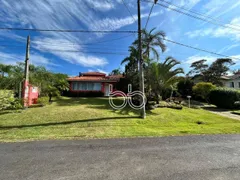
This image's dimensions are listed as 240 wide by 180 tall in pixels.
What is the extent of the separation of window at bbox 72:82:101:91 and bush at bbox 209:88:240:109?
1512 cm

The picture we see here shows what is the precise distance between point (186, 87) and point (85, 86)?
15.7m

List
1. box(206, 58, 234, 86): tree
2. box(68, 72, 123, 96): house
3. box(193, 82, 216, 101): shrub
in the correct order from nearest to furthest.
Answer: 1. box(193, 82, 216, 101): shrub
2. box(68, 72, 123, 96): house
3. box(206, 58, 234, 86): tree

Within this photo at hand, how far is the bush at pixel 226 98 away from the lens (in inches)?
586

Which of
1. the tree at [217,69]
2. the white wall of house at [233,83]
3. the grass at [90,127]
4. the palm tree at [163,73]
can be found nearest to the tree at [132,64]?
the palm tree at [163,73]

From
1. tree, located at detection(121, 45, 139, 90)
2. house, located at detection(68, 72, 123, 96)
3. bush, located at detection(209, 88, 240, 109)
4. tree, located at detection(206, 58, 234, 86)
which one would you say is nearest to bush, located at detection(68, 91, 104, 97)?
house, located at detection(68, 72, 123, 96)

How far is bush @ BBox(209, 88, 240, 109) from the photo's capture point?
586 inches

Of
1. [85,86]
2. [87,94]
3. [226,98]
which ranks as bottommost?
[226,98]

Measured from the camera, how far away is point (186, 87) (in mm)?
22297

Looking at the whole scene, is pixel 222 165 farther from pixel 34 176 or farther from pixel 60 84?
pixel 60 84

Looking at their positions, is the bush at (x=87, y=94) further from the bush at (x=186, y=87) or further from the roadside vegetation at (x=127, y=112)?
the bush at (x=186, y=87)

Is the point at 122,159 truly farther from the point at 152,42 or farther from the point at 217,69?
the point at 217,69

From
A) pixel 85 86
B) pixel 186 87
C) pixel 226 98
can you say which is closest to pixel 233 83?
pixel 186 87

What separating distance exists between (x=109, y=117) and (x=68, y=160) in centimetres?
529

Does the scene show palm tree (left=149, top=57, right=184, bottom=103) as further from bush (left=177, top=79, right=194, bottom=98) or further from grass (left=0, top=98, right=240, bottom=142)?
bush (left=177, top=79, right=194, bottom=98)
